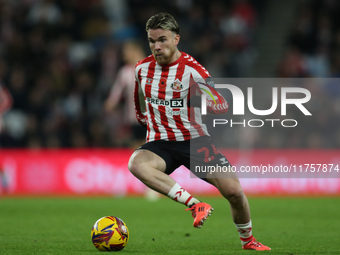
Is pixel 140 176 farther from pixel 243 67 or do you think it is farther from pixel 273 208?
pixel 243 67

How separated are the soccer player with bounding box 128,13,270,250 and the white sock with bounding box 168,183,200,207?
0.17 feet

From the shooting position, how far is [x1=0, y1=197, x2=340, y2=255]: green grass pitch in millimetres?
5461

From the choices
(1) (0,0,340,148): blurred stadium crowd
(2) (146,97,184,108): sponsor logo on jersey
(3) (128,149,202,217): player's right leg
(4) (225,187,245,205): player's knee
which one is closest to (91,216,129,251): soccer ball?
(3) (128,149,202,217): player's right leg

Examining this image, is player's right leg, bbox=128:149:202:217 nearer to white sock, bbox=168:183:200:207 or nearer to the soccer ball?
white sock, bbox=168:183:200:207

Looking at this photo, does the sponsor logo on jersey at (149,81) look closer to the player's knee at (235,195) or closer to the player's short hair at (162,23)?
the player's short hair at (162,23)

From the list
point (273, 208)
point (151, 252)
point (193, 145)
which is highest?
point (193, 145)

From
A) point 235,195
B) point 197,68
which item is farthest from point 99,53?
point 235,195

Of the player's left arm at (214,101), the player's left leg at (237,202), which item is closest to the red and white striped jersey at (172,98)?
the player's left arm at (214,101)

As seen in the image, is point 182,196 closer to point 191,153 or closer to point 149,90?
point 191,153

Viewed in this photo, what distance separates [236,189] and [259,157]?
766 cm

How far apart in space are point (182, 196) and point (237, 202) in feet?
2.07

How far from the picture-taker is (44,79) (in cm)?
1365

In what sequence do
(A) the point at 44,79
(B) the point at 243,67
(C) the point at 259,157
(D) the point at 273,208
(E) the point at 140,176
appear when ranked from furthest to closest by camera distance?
(B) the point at 243,67 < (A) the point at 44,79 < (C) the point at 259,157 < (D) the point at 273,208 < (E) the point at 140,176

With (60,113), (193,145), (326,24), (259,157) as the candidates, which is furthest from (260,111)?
(193,145)
